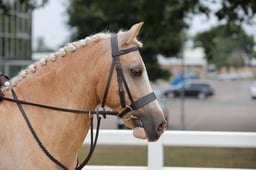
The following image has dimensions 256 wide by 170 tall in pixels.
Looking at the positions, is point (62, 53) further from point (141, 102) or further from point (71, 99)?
point (141, 102)

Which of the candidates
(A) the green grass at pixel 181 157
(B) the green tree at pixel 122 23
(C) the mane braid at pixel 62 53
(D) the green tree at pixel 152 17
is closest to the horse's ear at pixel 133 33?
(C) the mane braid at pixel 62 53

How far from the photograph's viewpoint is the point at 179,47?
34.6m

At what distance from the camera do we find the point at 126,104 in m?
3.72

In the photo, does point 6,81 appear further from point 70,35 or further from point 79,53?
point 70,35

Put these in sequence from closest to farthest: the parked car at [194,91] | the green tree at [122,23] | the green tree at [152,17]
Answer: the green tree at [152,17], the green tree at [122,23], the parked car at [194,91]

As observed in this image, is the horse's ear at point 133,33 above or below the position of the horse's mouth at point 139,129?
above

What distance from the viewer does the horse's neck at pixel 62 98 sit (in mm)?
3812

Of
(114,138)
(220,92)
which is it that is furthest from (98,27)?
(114,138)

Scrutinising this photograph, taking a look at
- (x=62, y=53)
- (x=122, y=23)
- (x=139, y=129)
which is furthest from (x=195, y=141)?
(x=122, y=23)

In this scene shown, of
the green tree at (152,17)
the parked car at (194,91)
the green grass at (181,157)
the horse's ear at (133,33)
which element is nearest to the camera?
the horse's ear at (133,33)

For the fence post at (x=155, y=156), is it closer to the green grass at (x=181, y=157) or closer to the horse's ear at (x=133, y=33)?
the horse's ear at (x=133, y=33)

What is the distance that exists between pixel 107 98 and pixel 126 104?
0.50 feet

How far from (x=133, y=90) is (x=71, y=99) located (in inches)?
19.8

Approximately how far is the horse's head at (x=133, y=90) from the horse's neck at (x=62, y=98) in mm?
209
